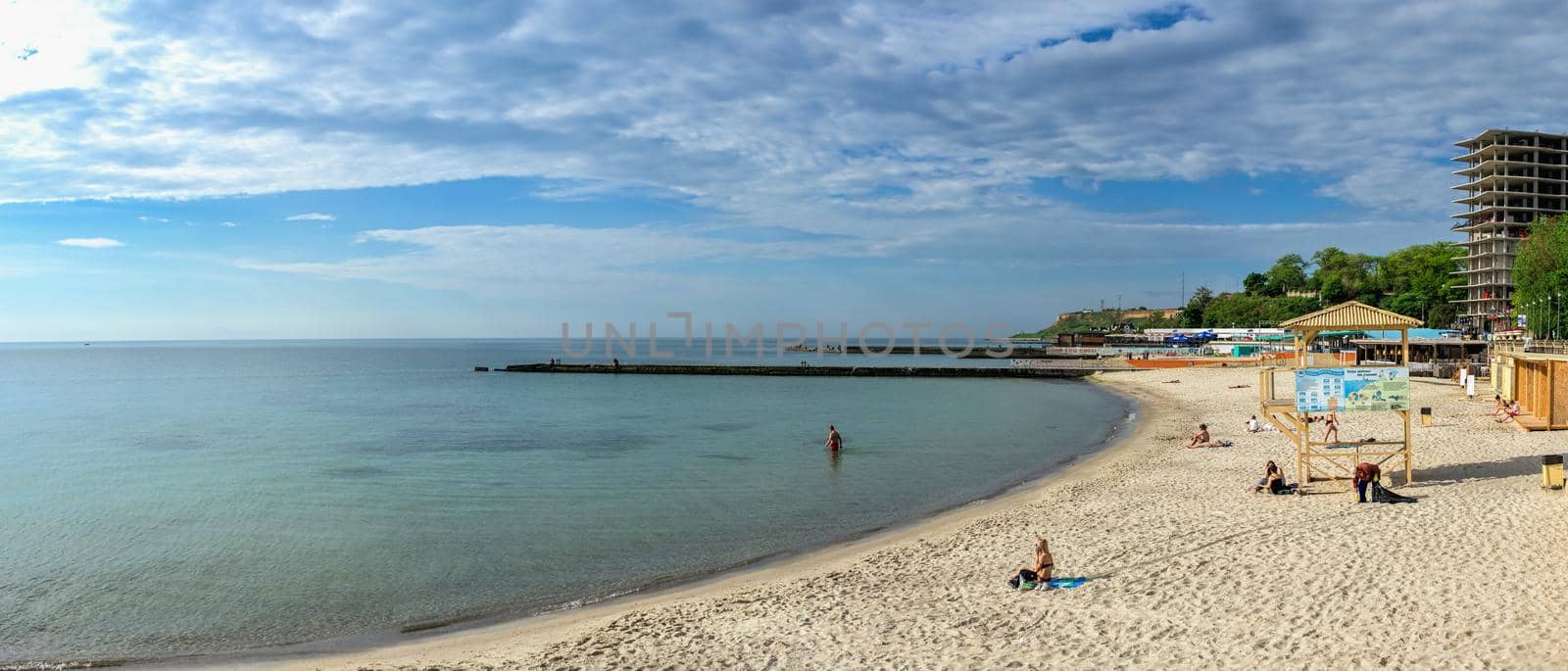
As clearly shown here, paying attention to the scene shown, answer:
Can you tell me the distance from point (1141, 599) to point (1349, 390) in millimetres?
8947

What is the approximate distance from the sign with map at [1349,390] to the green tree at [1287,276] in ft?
488

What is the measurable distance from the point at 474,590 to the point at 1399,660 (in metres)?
11.6

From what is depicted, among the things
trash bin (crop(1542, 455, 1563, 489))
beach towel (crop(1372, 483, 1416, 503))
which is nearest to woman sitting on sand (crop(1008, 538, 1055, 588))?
beach towel (crop(1372, 483, 1416, 503))

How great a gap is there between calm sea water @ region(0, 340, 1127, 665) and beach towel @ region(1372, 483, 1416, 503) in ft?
25.6

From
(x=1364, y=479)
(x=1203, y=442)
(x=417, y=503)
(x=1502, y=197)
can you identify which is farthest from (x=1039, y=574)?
(x=1502, y=197)

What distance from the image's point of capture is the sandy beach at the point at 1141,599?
8883 millimetres

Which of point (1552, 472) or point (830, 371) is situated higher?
point (1552, 472)

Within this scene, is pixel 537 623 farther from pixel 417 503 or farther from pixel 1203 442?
pixel 1203 442

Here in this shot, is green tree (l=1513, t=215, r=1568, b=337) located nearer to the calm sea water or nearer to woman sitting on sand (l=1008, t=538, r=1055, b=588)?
the calm sea water

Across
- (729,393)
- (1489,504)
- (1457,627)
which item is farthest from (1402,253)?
(1457,627)

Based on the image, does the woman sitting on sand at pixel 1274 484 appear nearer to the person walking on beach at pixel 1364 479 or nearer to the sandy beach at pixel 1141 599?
the sandy beach at pixel 1141 599

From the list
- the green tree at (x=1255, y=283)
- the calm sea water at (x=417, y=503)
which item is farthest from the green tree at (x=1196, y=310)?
the calm sea water at (x=417, y=503)

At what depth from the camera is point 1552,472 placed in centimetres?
1525

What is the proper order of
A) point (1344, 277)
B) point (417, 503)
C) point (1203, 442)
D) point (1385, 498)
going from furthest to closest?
point (1344, 277)
point (1203, 442)
point (417, 503)
point (1385, 498)
